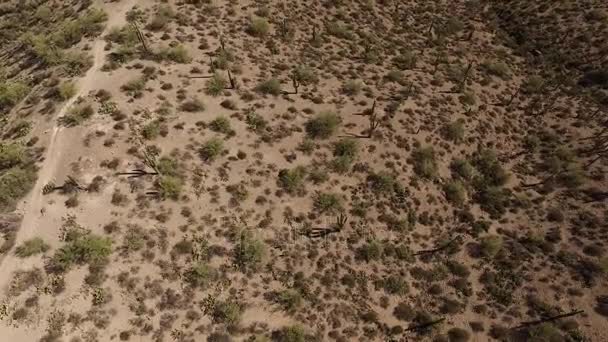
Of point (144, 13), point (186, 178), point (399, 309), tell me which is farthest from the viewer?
point (144, 13)

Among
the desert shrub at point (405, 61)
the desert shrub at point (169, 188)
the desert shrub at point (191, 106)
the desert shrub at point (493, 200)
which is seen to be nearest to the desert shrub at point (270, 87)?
the desert shrub at point (191, 106)

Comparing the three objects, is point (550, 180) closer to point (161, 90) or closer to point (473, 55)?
point (473, 55)

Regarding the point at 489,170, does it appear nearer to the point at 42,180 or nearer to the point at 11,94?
the point at 42,180

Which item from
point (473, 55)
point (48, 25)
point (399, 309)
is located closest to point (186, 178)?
point (399, 309)

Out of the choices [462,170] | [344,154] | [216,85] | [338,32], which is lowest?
[462,170]

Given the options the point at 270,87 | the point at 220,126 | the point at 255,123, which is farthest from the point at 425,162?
the point at 220,126

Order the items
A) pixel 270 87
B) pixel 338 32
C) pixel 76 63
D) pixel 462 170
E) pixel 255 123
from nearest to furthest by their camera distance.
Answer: pixel 255 123 → pixel 76 63 → pixel 462 170 → pixel 270 87 → pixel 338 32
